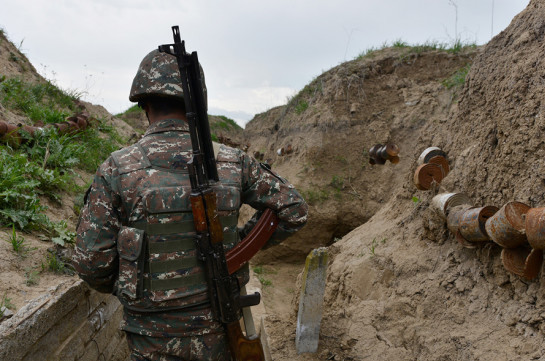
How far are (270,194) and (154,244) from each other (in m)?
0.74

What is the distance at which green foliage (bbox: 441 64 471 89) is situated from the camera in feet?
23.7

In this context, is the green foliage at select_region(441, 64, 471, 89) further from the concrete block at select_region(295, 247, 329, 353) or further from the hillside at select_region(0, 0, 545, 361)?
the concrete block at select_region(295, 247, 329, 353)

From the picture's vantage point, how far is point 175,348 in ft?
6.94

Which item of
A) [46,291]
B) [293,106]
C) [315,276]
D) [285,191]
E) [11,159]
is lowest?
[315,276]

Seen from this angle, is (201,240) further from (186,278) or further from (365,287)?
(365,287)

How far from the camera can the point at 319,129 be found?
9234 millimetres

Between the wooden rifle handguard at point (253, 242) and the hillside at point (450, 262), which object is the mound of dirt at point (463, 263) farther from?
the wooden rifle handguard at point (253, 242)

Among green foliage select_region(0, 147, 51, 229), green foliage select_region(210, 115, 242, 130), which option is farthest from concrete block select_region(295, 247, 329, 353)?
green foliage select_region(210, 115, 242, 130)

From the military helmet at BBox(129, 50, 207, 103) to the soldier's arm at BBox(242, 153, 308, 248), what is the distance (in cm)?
56

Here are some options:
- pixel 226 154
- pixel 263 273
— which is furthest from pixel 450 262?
pixel 263 273

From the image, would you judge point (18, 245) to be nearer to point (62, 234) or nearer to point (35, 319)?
point (62, 234)

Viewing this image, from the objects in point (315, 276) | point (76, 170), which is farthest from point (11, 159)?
point (315, 276)

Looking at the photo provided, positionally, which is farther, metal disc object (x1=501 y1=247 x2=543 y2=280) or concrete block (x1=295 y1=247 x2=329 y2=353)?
concrete block (x1=295 y1=247 x2=329 y2=353)

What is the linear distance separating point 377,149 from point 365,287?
9.38 ft
